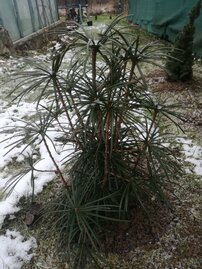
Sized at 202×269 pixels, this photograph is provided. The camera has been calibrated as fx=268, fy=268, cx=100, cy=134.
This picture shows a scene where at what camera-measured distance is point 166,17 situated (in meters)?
6.27

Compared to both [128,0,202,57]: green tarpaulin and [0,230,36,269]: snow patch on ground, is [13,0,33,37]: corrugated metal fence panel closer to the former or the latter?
[128,0,202,57]: green tarpaulin

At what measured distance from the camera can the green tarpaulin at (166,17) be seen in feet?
16.0

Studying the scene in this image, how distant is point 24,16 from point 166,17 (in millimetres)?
3506

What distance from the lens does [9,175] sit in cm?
244

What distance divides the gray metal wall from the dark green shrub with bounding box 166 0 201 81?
4075 mm

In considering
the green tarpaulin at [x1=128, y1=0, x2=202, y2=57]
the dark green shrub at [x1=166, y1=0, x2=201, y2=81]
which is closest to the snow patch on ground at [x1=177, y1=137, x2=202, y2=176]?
the dark green shrub at [x1=166, y1=0, x2=201, y2=81]

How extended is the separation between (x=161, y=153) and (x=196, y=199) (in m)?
0.64

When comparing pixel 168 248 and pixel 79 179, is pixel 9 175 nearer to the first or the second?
pixel 79 179

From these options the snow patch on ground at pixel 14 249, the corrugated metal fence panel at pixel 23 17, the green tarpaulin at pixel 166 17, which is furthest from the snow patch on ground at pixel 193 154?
the corrugated metal fence panel at pixel 23 17

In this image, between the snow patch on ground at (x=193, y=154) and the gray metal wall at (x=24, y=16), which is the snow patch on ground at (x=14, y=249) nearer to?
the snow patch on ground at (x=193, y=154)

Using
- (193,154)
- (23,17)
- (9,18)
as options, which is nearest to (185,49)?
(193,154)

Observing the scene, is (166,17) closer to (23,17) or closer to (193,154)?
(23,17)

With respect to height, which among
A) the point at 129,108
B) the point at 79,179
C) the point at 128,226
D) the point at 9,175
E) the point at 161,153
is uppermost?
the point at 129,108

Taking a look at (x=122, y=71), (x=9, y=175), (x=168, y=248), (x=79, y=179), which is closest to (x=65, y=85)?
(x=122, y=71)
